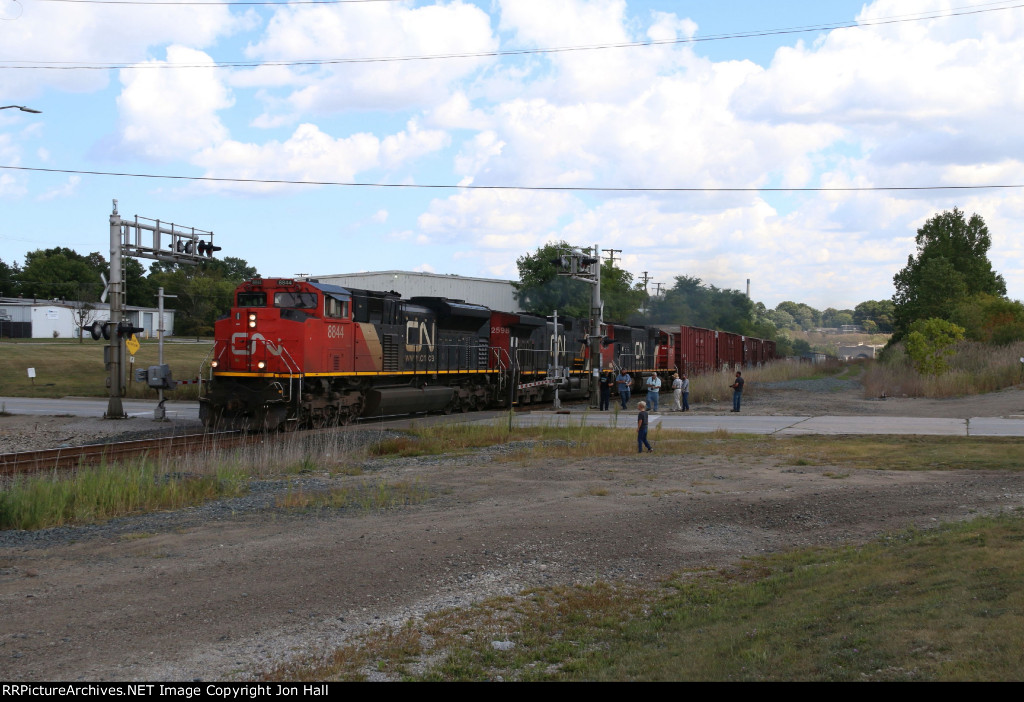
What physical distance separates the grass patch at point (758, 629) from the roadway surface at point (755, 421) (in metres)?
13.1

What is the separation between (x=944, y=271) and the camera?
6319 cm

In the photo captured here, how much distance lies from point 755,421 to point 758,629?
19.4 metres

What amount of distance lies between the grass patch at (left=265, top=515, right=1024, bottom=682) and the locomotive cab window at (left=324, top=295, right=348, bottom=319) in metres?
13.9

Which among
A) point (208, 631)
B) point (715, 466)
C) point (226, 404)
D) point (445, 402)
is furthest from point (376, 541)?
point (445, 402)

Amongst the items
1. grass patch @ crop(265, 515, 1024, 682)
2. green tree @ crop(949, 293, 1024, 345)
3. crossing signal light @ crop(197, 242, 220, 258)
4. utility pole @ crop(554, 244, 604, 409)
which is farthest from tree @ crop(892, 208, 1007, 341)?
grass patch @ crop(265, 515, 1024, 682)

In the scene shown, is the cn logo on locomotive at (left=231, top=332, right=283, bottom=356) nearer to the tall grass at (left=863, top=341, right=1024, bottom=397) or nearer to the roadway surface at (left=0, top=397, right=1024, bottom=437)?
the roadway surface at (left=0, top=397, right=1024, bottom=437)

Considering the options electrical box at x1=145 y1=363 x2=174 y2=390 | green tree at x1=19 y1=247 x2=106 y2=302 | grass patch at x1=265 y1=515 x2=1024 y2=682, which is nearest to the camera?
grass patch at x1=265 y1=515 x2=1024 y2=682

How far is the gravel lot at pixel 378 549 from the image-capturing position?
582 centimetres

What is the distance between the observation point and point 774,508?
1088cm

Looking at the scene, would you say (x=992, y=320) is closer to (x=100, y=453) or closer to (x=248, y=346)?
(x=248, y=346)

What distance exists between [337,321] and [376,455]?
4.84 metres

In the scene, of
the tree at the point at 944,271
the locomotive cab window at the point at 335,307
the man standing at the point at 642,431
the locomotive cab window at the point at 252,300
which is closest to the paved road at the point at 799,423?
the man standing at the point at 642,431

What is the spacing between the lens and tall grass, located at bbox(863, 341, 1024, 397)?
112 ft

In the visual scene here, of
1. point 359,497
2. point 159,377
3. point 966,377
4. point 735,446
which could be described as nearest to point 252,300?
point 159,377
